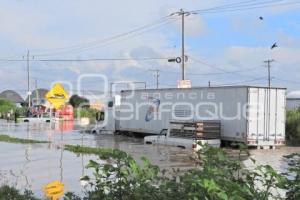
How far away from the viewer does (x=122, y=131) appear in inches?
1563

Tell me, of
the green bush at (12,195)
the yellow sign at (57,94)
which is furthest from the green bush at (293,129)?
the green bush at (12,195)

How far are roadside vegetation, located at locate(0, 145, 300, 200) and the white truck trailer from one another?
72.7 ft

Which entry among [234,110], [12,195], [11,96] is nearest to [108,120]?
[234,110]

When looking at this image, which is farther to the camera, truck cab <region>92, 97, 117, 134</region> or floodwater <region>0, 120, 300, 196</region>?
truck cab <region>92, 97, 117, 134</region>

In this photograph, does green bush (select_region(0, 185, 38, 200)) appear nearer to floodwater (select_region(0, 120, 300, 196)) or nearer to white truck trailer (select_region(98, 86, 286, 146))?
floodwater (select_region(0, 120, 300, 196))

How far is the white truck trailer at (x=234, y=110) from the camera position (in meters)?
27.5

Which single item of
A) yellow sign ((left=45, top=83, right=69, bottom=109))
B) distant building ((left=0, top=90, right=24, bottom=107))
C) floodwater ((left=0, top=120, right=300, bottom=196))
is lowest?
floodwater ((left=0, top=120, right=300, bottom=196))

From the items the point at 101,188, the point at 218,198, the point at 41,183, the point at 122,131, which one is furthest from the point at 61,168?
the point at 122,131

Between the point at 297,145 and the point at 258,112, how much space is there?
434 cm

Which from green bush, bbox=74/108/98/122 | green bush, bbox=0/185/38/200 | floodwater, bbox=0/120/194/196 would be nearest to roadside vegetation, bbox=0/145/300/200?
green bush, bbox=0/185/38/200

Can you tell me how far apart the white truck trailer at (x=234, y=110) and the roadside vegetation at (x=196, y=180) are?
2216 centimetres

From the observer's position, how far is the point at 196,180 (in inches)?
161

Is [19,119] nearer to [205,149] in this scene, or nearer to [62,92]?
[62,92]

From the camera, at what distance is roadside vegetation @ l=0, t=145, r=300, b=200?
14.3 ft
